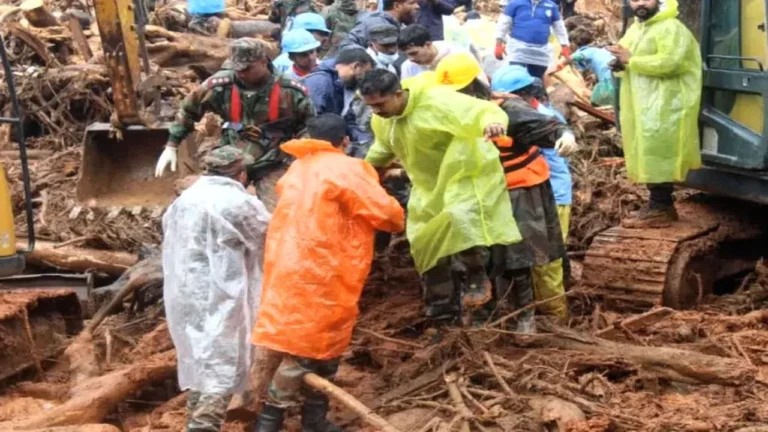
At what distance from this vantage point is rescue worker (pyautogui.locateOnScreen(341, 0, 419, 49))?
9539 millimetres

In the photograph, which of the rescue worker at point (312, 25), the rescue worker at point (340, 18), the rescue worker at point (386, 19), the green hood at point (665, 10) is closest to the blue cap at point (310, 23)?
the rescue worker at point (312, 25)

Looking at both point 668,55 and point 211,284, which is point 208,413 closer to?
point 211,284

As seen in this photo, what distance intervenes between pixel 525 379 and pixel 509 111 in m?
1.52

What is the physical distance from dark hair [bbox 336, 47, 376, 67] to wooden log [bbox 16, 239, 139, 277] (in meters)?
2.86

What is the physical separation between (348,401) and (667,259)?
3.12 meters

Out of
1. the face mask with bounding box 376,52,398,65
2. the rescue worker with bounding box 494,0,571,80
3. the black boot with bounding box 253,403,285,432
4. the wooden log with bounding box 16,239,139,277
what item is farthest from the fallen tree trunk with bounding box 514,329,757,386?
the rescue worker with bounding box 494,0,571,80

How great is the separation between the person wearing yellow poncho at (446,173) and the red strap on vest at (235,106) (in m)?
1.11

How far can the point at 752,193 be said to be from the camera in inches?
312

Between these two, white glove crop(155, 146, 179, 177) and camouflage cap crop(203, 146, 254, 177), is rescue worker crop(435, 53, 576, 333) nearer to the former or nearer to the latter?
camouflage cap crop(203, 146, 254, 177)

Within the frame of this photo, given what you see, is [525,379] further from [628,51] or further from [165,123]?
[165,123]

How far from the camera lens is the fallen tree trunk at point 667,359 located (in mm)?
6246

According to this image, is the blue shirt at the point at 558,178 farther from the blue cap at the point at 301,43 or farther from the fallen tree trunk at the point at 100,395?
the fallen tree trunk at the point at 100,395

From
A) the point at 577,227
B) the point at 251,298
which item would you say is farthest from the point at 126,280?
the point at 577,227

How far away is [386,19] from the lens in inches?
375
